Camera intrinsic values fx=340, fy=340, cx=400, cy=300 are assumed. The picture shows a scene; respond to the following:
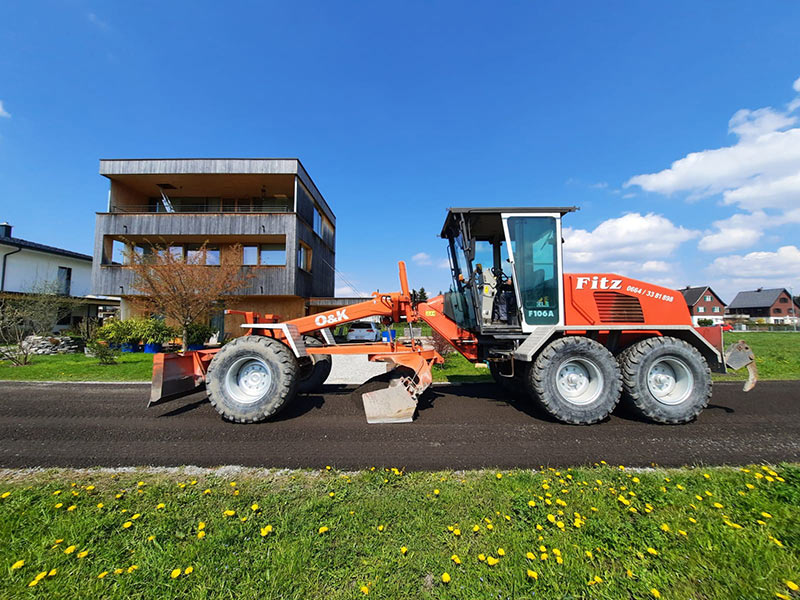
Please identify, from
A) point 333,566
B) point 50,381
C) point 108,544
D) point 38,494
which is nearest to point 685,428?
point 333,566

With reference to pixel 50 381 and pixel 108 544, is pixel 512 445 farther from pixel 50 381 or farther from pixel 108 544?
pixel 50 381

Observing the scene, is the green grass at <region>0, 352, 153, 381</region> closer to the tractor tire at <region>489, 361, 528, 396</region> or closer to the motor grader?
the motor grader

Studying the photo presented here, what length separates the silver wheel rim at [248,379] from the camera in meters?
5.28

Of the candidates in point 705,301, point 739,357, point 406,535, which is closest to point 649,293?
point 739,357

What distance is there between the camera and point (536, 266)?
18.9ft

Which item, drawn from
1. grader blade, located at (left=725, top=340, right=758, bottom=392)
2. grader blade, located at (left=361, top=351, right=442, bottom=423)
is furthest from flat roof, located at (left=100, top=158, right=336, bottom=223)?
grader blade, located at (left=725, top=340, right=758, bottom=392)

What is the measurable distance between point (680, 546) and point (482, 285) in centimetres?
423

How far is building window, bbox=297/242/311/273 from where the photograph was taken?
2094 cm

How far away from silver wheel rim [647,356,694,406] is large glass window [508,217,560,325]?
174 cm

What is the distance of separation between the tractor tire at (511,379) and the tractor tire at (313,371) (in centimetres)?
339

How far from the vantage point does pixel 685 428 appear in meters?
4.91

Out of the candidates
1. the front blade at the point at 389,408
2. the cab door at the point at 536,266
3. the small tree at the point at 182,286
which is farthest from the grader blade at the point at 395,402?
the small tree at the point at 182,286

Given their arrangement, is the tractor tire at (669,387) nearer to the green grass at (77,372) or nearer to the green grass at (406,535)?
the green grass at (406,535)

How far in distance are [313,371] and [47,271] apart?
3320 centimetres
